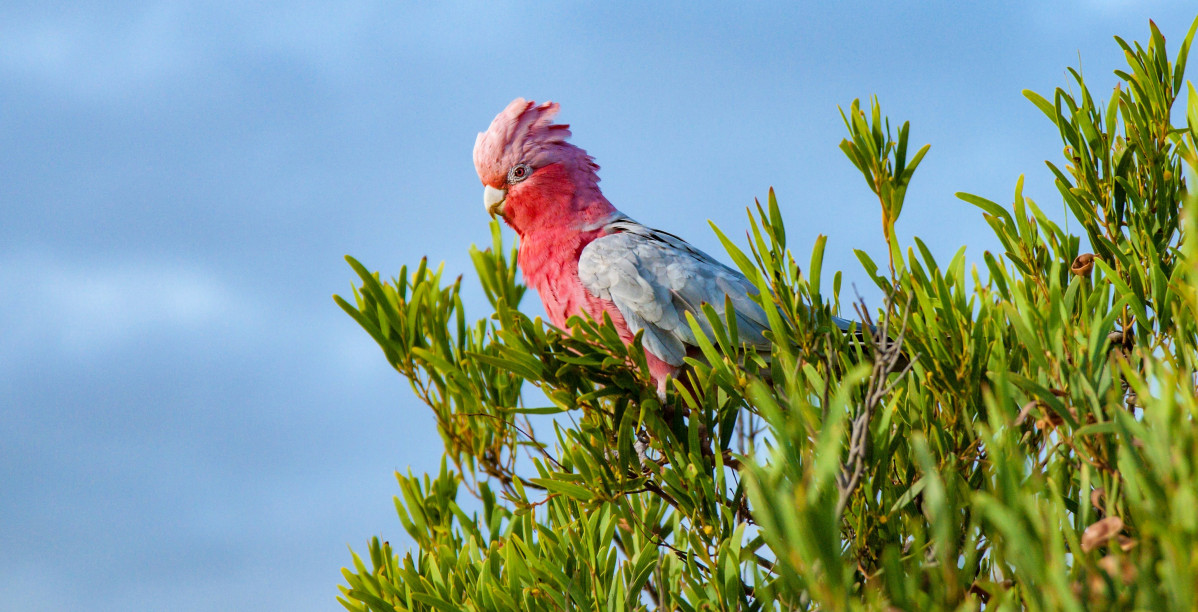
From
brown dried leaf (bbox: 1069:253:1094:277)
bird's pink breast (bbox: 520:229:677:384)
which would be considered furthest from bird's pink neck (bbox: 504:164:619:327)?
brown dried leaf (bbox: 1069:253:1094:277)

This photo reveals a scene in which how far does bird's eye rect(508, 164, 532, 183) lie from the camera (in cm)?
400

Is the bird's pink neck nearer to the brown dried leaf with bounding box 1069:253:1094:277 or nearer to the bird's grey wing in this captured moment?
the bird's grey wing

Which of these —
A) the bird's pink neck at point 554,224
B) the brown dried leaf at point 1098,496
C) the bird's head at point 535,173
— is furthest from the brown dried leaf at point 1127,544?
the bird's head at point 535,173

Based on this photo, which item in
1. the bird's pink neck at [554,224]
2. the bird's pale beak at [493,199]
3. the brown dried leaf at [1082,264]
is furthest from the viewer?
the bird's pale beak at [493,199]

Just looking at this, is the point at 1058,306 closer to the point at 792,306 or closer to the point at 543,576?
the point at 792,306

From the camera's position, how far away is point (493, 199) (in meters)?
4.02

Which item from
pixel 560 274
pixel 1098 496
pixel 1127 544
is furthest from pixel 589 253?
pixel 1127 544

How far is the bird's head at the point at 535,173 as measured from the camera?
3.92 metres

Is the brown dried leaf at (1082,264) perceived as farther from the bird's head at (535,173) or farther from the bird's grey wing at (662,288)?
the bird's head at (535,173)

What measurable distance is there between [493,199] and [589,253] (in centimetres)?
70

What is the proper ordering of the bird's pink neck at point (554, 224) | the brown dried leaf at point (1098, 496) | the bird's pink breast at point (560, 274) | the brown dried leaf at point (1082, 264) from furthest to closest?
1. the bird's pink neck at point (554, 224)
2. the bird's pink breast at point (560, 274)
3. the brown dried leaf at point (1082, 264)
4. the brown dried leaf at point (1098, 496)

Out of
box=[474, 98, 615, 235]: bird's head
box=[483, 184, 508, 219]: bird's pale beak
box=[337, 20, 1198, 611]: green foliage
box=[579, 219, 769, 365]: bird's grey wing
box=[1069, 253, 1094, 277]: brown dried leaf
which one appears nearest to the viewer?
box=[337, 20, 1198, 611]: green foliage

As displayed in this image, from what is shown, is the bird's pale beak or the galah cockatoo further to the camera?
the bird's pale beak

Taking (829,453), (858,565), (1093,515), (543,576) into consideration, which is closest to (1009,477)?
(829,453)
